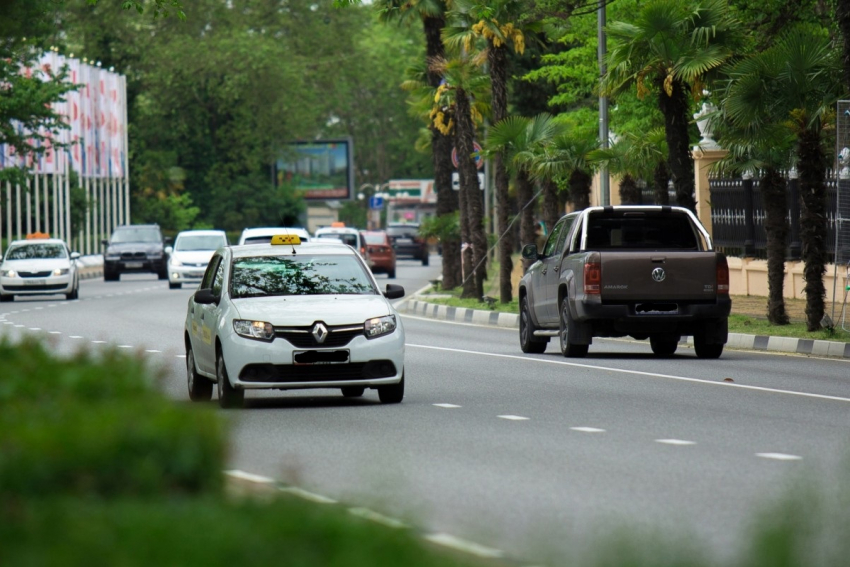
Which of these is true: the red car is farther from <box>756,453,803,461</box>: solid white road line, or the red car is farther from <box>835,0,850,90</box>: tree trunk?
<box>756,453,803,461</box>: solid white road line

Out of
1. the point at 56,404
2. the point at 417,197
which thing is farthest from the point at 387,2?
the point at 417,197

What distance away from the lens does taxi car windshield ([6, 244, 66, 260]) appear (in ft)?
133

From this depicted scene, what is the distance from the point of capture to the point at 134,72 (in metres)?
84.2

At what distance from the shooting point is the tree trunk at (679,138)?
84.0ft

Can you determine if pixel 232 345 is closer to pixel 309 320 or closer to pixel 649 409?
pixel 309 320

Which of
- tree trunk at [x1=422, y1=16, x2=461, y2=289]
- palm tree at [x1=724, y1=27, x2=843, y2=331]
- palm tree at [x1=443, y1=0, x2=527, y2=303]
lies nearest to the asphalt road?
palm tree at [x1=724, y1=27, x2=843, y2=331]

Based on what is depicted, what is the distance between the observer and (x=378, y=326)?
46.8 feet

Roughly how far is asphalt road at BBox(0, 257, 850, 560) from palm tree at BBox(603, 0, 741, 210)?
5205mm

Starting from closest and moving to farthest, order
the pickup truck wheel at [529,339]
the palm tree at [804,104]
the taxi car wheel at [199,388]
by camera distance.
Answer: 1. the taxi car wheel at [199,388]
2. the pickup truck wheel at [529,339]
3. the palm tree at [804,104]

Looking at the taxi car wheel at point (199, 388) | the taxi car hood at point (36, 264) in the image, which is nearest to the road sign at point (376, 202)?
the taxi car hood at point (36, 264)

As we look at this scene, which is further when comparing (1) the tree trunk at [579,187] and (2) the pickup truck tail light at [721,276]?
(1) the tree trunk at [579,187]

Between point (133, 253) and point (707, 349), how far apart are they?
36.6 metres

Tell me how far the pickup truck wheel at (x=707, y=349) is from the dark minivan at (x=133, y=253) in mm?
36343

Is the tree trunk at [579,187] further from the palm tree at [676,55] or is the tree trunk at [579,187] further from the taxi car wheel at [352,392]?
the taxi car wheel at [352,392]
